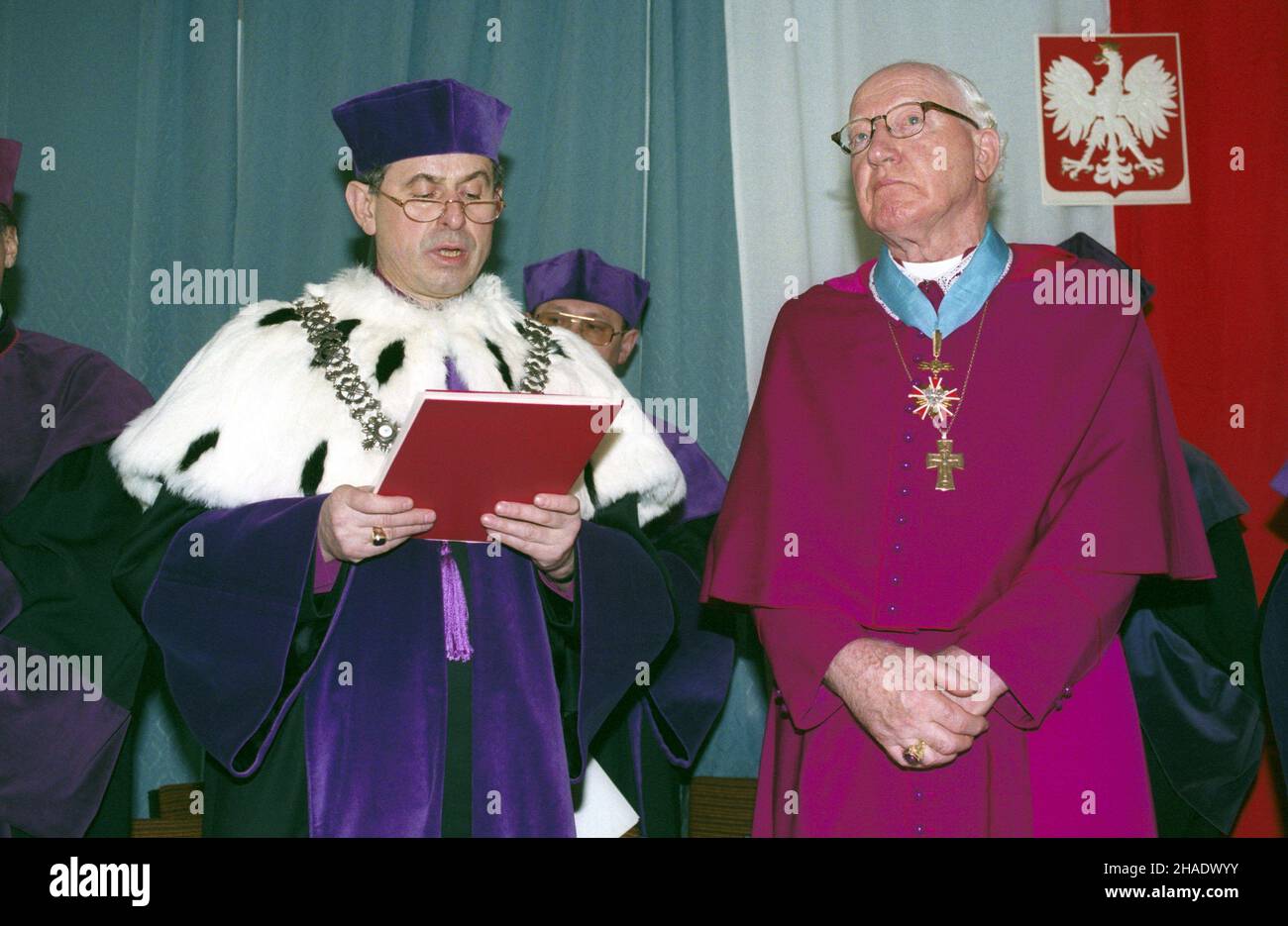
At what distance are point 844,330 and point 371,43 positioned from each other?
2898 mm

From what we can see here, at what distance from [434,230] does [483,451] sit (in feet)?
2.76

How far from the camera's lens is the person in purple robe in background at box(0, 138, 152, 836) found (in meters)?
3.64

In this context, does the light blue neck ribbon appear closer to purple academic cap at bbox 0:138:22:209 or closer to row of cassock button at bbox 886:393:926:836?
row of cassock button at bbox 886:393:926:836

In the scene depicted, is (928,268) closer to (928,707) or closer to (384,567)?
(928,707)

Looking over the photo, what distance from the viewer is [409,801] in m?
2.96

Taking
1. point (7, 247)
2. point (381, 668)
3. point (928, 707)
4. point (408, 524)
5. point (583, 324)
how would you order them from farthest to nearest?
point (583, 324) → point (7, 247) → point (381, 668) → point (408, 524) → point (928, 707)

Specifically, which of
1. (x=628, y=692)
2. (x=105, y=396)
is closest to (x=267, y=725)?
(x=628, y=692)

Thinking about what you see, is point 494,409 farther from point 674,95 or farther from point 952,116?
point 674,95

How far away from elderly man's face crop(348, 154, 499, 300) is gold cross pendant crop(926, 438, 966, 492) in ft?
3.96

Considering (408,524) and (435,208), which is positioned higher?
(435,208)

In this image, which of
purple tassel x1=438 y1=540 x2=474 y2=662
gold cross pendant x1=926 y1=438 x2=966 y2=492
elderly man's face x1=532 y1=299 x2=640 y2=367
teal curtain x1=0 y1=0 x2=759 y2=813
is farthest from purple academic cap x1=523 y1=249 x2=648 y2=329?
gold cross pendant x1=926 y1=438 x2=966 y2=492

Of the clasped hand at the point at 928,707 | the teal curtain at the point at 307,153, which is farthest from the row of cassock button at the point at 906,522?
the teal curtain at the point at 307,153

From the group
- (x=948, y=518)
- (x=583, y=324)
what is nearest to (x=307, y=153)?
(x=583, y=324)

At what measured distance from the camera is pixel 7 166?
4.07 m
